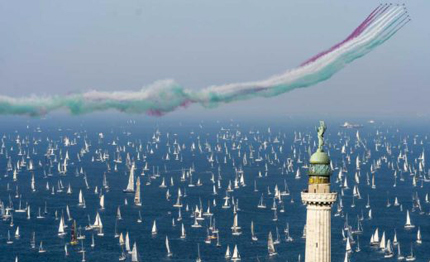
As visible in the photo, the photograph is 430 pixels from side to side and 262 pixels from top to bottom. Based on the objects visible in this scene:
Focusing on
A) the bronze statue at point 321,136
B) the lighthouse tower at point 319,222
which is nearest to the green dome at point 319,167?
the lighthouse tower at point 319,222

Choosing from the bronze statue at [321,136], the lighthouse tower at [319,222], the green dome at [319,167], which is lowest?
the lighthouse tower at [319,222]

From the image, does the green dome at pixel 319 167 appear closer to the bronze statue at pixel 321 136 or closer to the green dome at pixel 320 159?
the green dome at pixel 320 159

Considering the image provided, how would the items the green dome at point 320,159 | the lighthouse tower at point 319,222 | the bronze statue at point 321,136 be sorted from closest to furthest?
the lighthouse tower at point 319,222 → the green dome at point 320,159 → the bronze statue at point 321,136

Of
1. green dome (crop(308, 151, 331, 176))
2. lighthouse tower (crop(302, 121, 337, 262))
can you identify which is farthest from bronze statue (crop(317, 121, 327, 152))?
lighthouse tower (crop(302, 121, 337, 262))

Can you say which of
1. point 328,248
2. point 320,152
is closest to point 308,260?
point 328,248

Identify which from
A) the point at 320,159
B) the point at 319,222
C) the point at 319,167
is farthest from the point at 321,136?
the point at 319,222

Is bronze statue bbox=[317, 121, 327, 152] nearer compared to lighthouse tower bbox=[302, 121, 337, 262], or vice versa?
lighthouse tower bbox=[302, 121, 337, 262]

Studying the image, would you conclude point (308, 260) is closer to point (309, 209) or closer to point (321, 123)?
point (309, 209)

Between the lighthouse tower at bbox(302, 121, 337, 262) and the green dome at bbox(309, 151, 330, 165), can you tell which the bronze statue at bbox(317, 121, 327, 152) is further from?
the lighthouse tower at bbox(302, 121, 337, 262)

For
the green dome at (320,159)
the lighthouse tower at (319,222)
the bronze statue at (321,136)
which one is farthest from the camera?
the bronze statue at (321,136)

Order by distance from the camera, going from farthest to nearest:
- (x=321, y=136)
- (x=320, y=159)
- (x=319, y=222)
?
(x=321, y=136) < (x=320, y=159) < (x=319, y=222)

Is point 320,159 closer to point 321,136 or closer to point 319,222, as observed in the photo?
point 321,136
